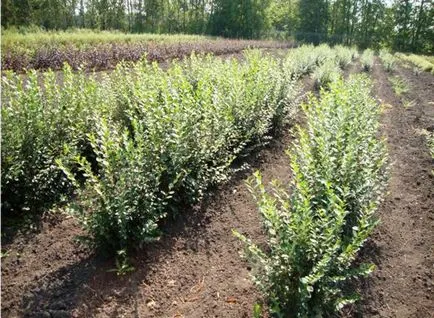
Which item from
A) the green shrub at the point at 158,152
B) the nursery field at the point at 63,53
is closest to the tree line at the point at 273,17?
the nursery field at the point at 63,53

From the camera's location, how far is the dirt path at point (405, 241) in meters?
3.26

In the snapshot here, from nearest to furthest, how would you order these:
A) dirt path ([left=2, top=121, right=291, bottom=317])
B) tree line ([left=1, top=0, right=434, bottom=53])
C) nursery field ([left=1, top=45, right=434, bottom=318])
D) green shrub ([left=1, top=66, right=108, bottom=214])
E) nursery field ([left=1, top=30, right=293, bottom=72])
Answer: nursery field ([left=1, top=45, right=434, bottom=318])
dirt path ([left=2, top=121, right=291, bottom=317])
green shrub ([left=1, top=66, right=108, bottom=214])
nursery field ([left=1, top=30, right=293, bottom=72])
tree line ([left=1, top=0, right=434, bottom=53])

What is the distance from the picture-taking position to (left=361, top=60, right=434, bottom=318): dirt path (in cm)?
326

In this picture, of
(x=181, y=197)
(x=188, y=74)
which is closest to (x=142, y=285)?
(x=181, y=197)

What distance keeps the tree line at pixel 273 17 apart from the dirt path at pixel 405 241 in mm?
41441

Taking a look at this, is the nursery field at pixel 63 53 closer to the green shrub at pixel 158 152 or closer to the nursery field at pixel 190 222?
the green shrub at pixel 158 152

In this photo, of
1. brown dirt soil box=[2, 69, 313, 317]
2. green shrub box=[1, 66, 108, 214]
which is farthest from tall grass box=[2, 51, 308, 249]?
brown dirt soil box=[2, 69, 313, 317]

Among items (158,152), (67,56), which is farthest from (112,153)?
(67,56)

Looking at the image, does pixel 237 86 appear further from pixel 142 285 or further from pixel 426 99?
pixel 426 99

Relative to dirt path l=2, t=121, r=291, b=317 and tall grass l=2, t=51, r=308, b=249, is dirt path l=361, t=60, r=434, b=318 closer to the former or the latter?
dirt path l=2, t=121, r=291, b=317

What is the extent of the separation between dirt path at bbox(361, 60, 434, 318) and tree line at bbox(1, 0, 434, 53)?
41.4 metres

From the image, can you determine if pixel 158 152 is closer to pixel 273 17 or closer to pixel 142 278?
pixel 142 278

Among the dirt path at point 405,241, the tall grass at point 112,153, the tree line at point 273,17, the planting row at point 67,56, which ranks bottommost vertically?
the dirt path at point 405,241

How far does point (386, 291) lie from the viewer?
11.1ft
